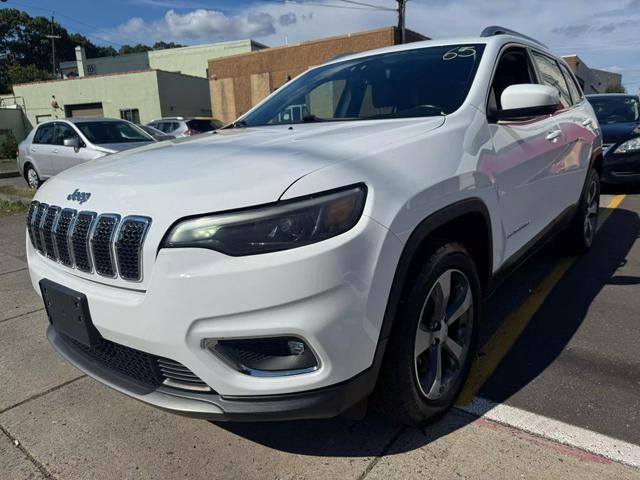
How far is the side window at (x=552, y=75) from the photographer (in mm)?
3766

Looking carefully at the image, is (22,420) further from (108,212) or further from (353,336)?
(353,336)

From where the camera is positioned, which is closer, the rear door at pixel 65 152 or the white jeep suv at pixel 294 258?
the white jeep suv at pixel 294 258

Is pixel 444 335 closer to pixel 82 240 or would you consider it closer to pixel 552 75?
pixel 82 240

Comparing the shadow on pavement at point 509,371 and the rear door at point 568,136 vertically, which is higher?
the rear door at point 568,136

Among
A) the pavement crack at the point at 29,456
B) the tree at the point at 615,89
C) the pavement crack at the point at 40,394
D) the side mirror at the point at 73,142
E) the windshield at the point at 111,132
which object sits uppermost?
the tree at the point at 615,89

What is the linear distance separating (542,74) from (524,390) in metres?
2.38

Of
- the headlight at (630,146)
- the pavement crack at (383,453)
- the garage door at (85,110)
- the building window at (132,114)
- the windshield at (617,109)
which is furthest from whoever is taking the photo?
the garage door at (85,110)

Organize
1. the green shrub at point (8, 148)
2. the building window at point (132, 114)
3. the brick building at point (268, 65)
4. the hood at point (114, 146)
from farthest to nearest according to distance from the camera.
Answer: the building window at point (132, 114)
the green shrub at point (8, 148)
the brick building at point (268, 65)
the hood at point (114, 146)

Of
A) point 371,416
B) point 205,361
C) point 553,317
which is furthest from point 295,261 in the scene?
point 553,317

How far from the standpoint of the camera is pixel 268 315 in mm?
1665

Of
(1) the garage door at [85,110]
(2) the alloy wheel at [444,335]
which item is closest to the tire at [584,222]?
(2) the alloy wheel at [444,335]

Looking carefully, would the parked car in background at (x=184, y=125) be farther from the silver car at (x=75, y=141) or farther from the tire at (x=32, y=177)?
the silver car at (x=75, y=141)

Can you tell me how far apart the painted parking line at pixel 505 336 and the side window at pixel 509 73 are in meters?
1.41

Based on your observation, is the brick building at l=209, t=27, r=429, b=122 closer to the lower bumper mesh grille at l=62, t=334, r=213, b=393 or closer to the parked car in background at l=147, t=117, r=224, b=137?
the parked car in background at l=147, t=117, r=224, b=137
